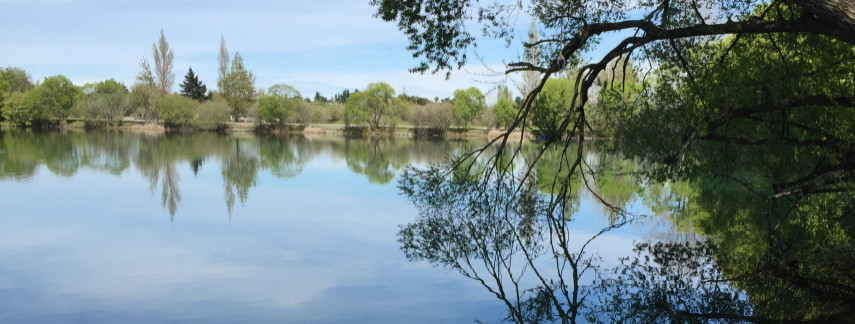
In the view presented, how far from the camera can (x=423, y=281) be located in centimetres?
768

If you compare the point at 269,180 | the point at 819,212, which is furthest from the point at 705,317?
the point at 269,180

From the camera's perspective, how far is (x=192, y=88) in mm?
72938

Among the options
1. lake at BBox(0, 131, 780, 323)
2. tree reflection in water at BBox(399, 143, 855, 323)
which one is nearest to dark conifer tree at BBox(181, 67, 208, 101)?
lake at BBox(0, 131, 780, 323)

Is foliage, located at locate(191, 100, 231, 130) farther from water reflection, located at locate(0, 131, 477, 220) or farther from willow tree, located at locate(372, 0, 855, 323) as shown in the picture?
willow tree, located at locate(372, 0, 855, 323)

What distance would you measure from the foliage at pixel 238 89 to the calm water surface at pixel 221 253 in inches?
1962

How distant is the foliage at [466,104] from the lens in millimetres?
59688

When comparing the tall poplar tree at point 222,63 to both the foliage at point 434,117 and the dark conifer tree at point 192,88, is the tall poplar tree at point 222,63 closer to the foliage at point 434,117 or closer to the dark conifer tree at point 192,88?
the dark conifer tree at point 192,88

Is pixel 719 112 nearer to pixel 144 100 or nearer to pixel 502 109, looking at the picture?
pixel 502 109

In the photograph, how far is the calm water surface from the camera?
6.62m

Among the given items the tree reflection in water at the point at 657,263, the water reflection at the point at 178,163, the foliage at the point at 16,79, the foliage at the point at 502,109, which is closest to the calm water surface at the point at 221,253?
the water reflection at the point at 178,163

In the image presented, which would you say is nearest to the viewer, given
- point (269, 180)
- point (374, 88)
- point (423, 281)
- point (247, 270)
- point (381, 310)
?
point (381, 310)

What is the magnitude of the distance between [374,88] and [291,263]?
52.2m

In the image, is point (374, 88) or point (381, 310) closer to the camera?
point (381, 310)

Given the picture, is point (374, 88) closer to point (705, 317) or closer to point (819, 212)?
point (819, 212)
